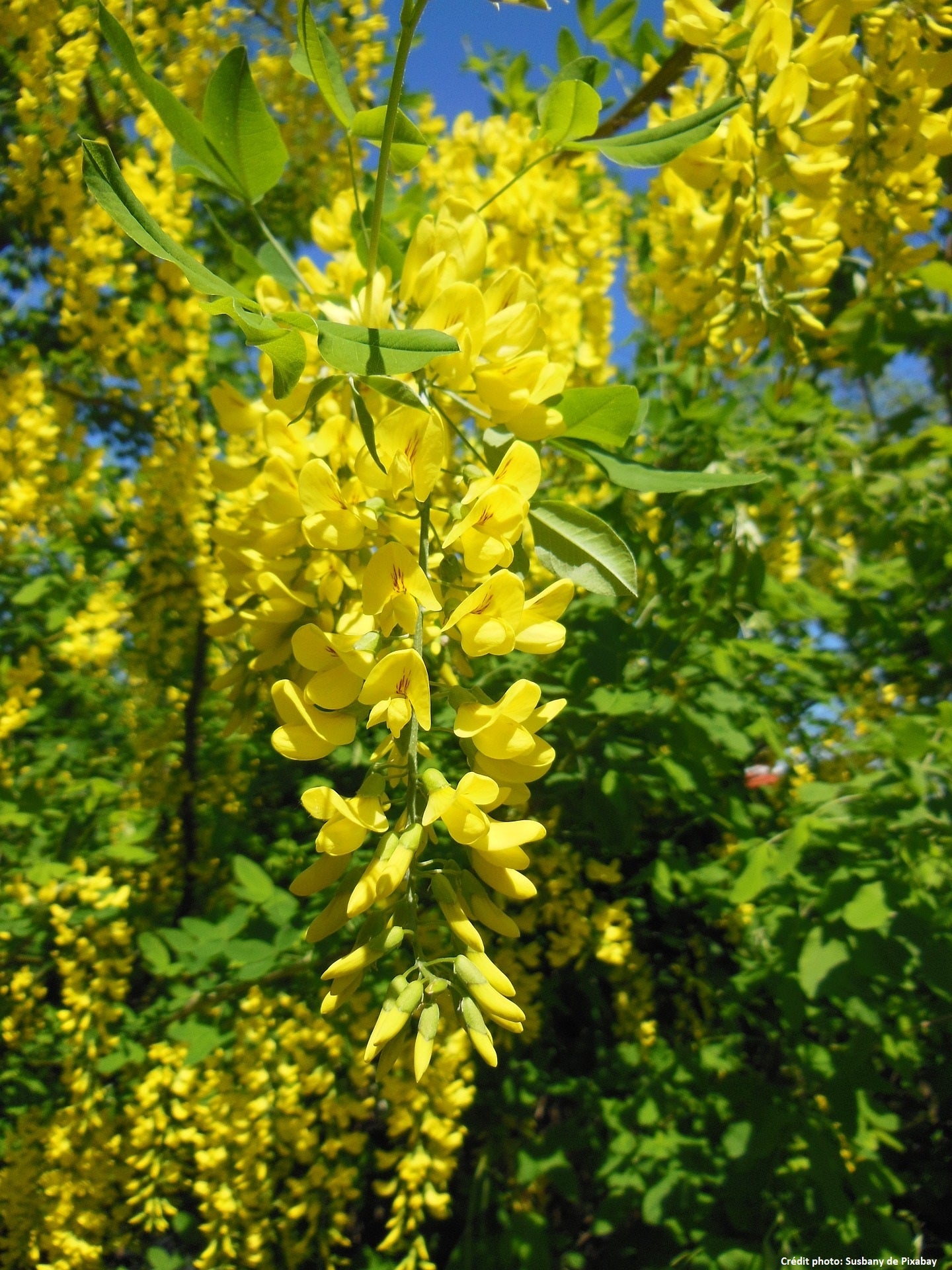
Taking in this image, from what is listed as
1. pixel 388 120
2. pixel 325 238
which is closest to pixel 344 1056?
pixel 325 238

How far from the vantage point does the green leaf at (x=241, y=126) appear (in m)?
0.85

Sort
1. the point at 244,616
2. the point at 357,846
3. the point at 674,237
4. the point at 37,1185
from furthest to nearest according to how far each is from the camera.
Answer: the point at 37,1185, the point at 674,237, the point at 244,616, the point at 357,846

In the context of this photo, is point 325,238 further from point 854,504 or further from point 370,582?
point 854,504

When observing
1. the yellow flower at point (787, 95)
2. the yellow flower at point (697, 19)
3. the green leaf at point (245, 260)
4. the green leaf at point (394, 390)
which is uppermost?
the yellow flower at point (697, 19)

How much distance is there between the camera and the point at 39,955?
2.73 m

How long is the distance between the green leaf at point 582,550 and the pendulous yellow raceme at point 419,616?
4cm

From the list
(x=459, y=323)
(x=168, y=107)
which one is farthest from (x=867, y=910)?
(x=168, y=107)

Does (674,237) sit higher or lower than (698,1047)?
higher

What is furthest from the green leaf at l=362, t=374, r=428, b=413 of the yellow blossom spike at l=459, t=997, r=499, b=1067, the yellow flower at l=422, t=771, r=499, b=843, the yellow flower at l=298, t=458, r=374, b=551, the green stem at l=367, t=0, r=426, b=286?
the yellow blossom spike at l=459, t=997, r=499, b=1067

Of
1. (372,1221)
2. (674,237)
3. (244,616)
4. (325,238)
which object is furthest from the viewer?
(372,1221)

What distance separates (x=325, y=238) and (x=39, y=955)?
2.52 metres

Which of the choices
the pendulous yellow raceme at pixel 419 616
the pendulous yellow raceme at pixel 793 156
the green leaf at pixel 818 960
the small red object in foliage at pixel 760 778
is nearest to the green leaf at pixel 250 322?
the pendulous yellow raceme at pixel 419 616

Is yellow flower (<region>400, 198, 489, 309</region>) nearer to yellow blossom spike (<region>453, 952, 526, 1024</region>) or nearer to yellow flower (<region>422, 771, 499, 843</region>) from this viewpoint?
yellow flower (<region>422, 771, 499, 843</region>)

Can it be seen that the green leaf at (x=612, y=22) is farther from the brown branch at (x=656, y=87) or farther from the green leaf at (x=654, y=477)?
the green leaf at (x=654, y=477)
